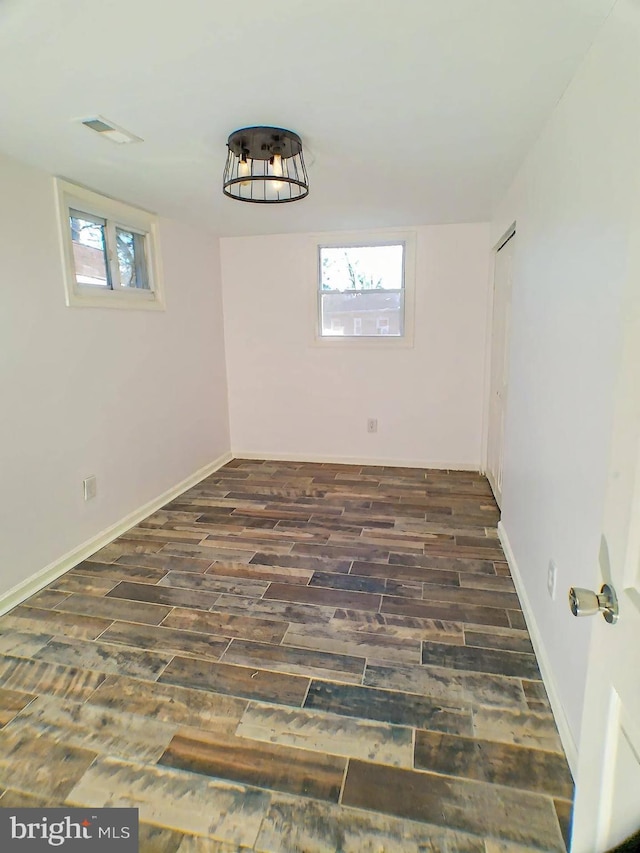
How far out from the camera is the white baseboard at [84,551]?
96.4 inches

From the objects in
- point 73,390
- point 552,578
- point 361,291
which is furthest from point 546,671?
point 361,291

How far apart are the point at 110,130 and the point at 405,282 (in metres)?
2.87

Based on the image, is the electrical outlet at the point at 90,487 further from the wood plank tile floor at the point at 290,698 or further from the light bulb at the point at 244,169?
the light bulb at the point at 244,169

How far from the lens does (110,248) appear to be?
127 inches

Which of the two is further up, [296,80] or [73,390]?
[296,80]

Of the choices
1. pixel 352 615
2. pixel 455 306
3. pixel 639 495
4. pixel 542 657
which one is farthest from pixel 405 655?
pixel 455 306

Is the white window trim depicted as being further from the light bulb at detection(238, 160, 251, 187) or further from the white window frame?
the light bulb at detection(238, 160, 251, 187)

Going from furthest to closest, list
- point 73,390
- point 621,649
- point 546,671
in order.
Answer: point 73,390
point 546,671
point 621,649

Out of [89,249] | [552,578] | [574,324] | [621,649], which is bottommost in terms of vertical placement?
[552,578]

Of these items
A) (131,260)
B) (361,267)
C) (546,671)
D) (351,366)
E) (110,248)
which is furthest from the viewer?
(351,366)

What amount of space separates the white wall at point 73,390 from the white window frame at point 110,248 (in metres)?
0.06

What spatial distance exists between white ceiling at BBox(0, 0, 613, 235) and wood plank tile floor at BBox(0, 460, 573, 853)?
2280 mm

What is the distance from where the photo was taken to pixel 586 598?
81 cm

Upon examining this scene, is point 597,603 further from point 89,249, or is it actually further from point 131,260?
point 131,260
